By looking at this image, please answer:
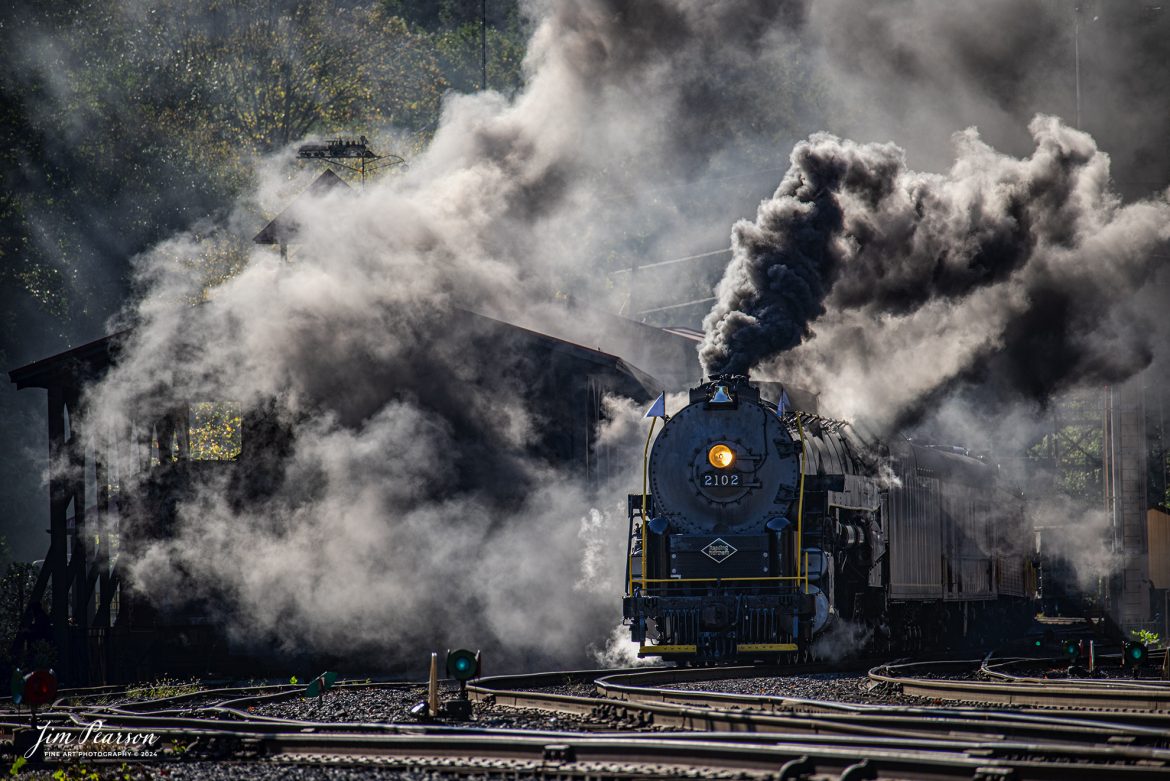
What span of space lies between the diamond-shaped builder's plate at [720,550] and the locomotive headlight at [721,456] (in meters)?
0.76

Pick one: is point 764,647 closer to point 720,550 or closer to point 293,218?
point 720,550

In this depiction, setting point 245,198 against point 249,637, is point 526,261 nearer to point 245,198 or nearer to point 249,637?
point 249,637

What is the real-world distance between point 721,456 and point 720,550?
96cm

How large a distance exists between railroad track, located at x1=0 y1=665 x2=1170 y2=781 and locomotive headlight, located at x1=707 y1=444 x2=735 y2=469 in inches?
162

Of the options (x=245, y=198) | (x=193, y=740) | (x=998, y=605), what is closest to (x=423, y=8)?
(x=245, y=198)

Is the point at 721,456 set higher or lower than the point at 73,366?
lower

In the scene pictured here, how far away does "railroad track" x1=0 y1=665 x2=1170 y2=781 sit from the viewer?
6.24 metres

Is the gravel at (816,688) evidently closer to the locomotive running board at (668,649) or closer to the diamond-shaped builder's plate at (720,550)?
the locomotive running board at (668,649)

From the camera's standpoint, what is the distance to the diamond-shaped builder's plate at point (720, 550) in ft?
48.0

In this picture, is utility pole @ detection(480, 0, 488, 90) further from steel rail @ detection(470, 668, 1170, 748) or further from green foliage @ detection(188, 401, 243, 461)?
steel rail @ detection(470, 668, 1170, 748)

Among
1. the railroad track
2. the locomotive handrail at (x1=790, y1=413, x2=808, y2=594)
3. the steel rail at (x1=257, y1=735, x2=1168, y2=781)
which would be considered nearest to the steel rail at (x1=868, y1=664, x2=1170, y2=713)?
the railroad track

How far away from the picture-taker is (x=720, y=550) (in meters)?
14.7
